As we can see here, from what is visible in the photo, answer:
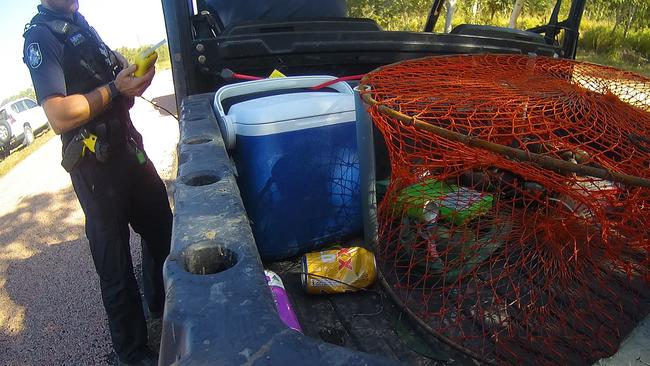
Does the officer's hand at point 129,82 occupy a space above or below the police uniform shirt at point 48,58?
A: below

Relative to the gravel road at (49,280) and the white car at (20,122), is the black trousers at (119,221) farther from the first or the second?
the white car at (20,122)

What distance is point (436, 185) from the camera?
165 cm

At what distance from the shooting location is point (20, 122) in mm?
15758

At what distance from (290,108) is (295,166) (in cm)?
21

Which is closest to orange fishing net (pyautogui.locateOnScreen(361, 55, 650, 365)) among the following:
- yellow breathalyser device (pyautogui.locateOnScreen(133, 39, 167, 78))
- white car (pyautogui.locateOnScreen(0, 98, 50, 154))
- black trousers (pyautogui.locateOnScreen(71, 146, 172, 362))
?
yellow breathalyser device (pyautogui.locateOnScreen(133, 39, 167, 78))

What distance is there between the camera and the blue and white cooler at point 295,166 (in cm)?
169

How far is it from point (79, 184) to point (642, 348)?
7.33 ft

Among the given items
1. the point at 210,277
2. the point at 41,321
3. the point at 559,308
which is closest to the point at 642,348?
the point at 559,308

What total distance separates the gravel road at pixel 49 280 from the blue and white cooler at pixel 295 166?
186cm

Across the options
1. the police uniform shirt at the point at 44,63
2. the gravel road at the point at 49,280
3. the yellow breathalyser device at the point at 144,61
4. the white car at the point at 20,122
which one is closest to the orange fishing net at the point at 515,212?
the yellow breathalyser device at the point at 144,61

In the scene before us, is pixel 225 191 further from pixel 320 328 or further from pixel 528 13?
pixel 528 13

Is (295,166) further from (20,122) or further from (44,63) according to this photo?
(20,122)

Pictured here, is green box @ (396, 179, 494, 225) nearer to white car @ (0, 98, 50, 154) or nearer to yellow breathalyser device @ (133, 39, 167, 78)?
yellow breathalyser device @ (133, 39, 167, 78)

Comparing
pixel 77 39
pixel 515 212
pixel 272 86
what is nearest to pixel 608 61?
pixel 272 86
